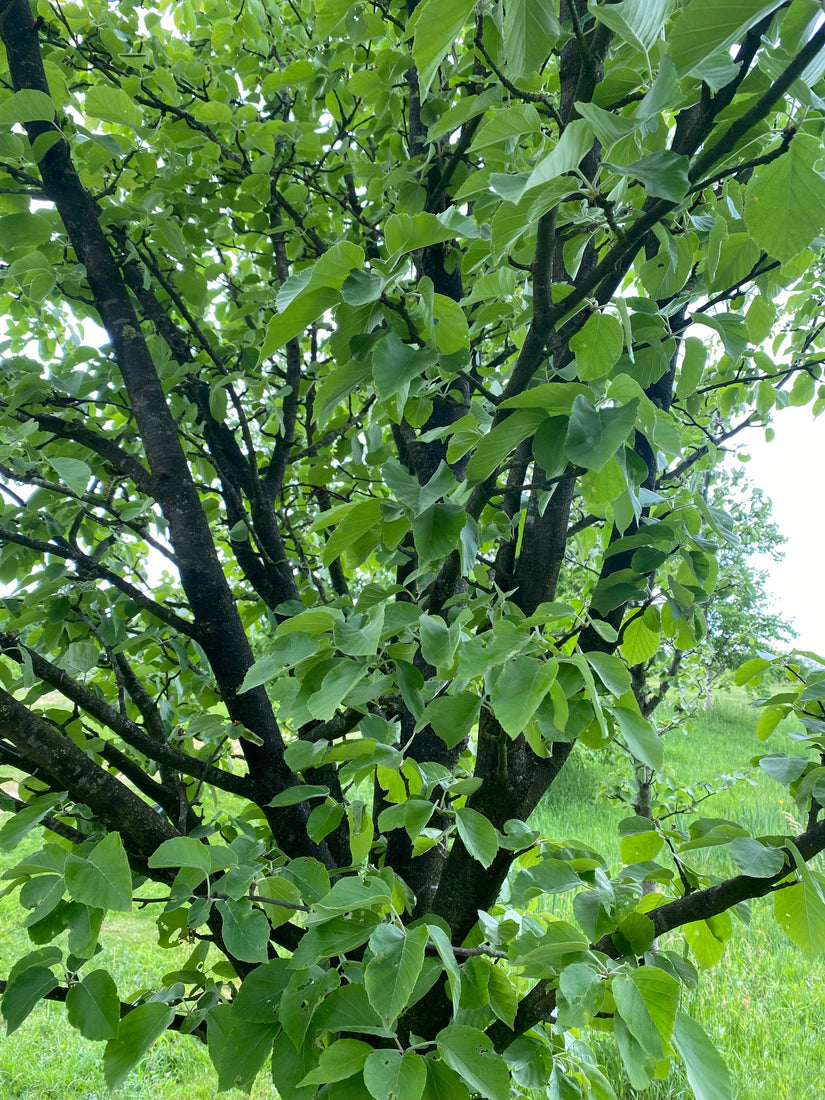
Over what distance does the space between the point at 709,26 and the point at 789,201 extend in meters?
0.25

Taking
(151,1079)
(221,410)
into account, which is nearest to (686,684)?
(151,1079)

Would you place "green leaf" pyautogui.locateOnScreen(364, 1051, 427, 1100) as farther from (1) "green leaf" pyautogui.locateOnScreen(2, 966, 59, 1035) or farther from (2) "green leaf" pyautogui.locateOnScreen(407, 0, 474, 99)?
(2) "green leaf" pyautogui.locateOnScreen(407, 0, 474, 99)

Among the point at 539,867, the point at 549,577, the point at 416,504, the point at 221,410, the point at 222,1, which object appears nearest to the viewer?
the point at 416,504

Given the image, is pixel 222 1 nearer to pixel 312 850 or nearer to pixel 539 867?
pixel 312 850

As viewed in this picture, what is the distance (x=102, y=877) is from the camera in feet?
3.10

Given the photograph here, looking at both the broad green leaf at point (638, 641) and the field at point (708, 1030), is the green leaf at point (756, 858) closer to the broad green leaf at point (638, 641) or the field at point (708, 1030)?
the broad green leaf at point (638, 641)

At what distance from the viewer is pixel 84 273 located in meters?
1.84

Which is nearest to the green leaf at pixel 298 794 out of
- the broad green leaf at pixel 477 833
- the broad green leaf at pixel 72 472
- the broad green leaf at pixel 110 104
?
the broad green leaf at pixel 477 833

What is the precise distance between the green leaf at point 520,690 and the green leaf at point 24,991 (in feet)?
2.50

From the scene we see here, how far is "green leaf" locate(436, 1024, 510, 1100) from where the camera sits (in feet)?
2.74

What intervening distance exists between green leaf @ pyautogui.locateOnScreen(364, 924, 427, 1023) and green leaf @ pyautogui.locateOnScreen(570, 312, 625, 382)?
64 cm

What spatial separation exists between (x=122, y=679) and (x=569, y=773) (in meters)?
7.58

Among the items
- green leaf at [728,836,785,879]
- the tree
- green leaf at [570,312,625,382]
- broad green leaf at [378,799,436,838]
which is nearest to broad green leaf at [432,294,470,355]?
the tree

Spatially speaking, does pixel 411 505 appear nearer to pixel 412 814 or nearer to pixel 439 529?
pixel 439 529
